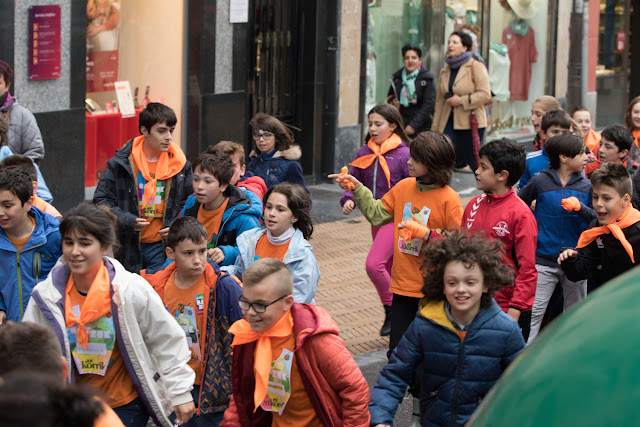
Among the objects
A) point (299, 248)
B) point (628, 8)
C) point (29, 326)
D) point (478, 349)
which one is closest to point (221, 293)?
point (299, 248)

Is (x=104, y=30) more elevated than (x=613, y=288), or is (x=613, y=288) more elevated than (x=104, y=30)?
(x=104, y=30)

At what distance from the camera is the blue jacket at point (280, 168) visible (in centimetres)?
763

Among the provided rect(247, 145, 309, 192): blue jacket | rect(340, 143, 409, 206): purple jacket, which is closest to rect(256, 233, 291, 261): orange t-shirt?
rect(247, 145, 309, 192): blue jacket

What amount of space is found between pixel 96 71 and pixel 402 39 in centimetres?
576

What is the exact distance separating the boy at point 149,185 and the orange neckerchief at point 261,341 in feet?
8.18

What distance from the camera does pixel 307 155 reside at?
13625 millimetres

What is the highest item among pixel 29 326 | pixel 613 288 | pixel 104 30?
pixel 104 30

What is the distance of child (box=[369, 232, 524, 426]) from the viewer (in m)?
4.08

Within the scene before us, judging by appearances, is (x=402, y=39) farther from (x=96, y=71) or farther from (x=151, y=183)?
(x=151, y=183)

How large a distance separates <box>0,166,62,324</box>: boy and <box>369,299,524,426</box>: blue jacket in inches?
76.6

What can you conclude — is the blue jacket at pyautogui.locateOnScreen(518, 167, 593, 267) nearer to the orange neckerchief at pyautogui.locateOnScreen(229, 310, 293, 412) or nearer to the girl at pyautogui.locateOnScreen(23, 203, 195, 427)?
the orange neckerchief at pyautogui.locateOnScreen(229, 310, 293, 412)

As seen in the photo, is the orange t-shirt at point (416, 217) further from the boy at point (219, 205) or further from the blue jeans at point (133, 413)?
the blue jeans at point (133, 413)

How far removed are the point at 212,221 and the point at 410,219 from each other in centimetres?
119

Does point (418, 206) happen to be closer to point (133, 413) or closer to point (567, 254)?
point (567, 254)
